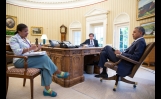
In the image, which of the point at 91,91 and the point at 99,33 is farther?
the point at 99,33

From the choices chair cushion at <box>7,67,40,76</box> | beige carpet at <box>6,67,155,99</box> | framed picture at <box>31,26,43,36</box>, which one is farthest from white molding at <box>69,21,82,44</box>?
chair cushion at <box>7,67,40,76</box>

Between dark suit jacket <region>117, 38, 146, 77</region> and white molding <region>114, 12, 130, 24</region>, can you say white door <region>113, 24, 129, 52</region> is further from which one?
dark suit jacket <region>117, 38, 146, 77</region>

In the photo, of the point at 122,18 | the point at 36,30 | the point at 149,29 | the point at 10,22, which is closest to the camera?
the point at 149,29

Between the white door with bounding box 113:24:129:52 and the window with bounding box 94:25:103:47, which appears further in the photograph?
the window with bounding box 94:25:103:47

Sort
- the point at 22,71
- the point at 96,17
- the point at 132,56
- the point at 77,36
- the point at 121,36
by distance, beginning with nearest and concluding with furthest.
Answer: the point at 22,71 < the point at 132,56 < the point at 121,36 < the point at 96,17 < the point at 77,36

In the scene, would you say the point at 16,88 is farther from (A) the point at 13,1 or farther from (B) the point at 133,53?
(A) the point at 13,1

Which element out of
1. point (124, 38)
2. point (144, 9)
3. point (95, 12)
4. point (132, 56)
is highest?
point (95, 12)

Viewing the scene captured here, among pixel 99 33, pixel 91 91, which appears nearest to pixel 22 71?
pixel 91 91

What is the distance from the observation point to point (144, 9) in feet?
15.1

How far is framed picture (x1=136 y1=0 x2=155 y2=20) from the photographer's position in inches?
170

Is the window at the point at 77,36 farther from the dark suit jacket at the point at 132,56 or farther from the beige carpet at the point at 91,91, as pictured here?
the dark suit jacket at the point at 132,56

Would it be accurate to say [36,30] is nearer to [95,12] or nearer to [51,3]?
[51,3]

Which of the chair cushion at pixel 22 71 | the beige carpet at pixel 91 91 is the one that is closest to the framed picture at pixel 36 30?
the beige carpet at pixel 91 91

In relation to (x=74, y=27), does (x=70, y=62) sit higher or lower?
lower
